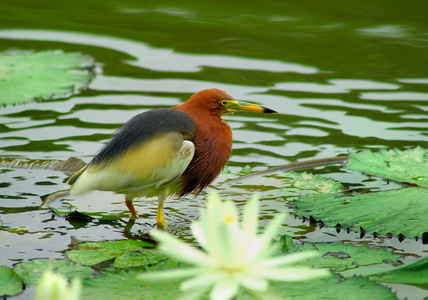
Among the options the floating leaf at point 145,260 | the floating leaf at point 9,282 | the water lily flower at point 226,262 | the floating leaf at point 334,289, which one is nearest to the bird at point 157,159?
the floating leaf at point 145,260

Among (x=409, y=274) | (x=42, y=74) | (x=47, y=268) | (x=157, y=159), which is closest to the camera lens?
(x=409, y=274)

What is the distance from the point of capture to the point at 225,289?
1307 mm

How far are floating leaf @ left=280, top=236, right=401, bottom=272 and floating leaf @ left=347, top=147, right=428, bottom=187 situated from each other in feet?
3.22

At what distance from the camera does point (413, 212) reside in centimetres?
335

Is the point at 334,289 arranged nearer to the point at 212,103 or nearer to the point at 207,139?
the point at 207,139

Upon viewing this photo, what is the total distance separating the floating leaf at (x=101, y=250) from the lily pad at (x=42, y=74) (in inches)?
112

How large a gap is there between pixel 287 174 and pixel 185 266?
193cm

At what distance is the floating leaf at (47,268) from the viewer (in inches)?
110

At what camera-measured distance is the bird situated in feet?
11.7

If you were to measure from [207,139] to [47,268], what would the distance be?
4.41ft

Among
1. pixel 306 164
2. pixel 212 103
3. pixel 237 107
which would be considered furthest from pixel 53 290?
pixel 306 164

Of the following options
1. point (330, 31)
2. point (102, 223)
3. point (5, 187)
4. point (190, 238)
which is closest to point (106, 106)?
point (5, 187)

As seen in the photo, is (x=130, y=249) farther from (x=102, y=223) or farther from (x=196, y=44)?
(x=196, y=44)

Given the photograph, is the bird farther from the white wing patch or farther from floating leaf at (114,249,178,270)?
floating leaf at (114,249,178,270)
